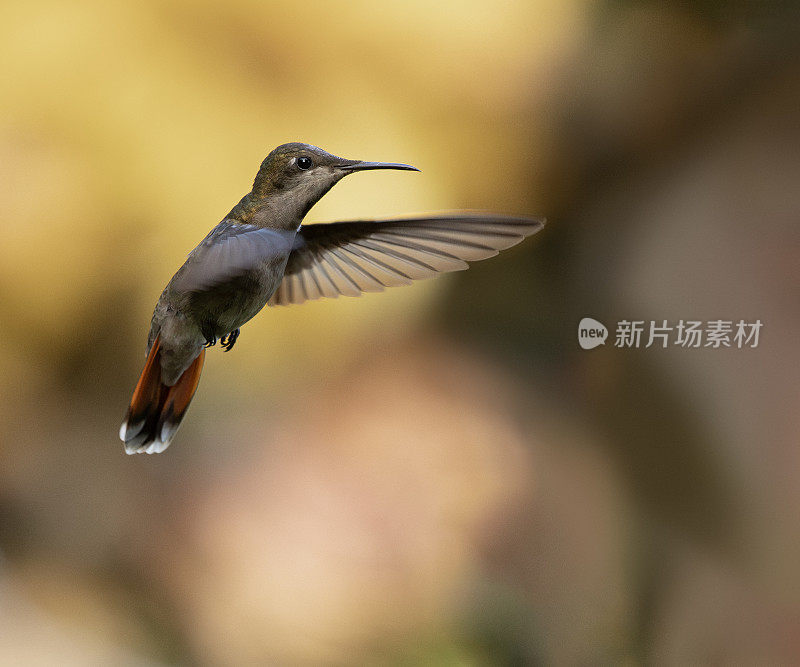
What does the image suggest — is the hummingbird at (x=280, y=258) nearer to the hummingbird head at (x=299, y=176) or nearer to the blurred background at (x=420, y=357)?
the hummingbird head at (x=299, y=176)

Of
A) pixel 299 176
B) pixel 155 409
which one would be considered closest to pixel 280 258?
pixel 299 176

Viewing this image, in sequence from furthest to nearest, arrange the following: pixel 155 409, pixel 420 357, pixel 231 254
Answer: pixel 420 357 → pixel 155 409 → pixel 231 254

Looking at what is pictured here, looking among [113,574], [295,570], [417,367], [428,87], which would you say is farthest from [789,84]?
[113,574]

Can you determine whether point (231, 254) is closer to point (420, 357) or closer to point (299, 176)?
point (299, 176)

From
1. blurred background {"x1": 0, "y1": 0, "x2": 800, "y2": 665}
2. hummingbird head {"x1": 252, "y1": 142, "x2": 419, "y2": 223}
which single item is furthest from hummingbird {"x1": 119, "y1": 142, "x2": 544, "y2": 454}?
blurred background {"x1": 0, "y1": 0, "x2": 800, "y2": 665}

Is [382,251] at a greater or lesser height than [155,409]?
greater

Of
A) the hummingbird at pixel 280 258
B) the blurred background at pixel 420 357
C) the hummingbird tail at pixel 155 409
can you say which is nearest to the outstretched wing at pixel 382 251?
the hummingbird at pixel 280 258

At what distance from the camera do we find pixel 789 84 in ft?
3.71

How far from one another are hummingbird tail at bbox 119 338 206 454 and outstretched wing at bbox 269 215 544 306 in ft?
0.37

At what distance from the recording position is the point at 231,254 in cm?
47

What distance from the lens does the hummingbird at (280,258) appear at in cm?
55

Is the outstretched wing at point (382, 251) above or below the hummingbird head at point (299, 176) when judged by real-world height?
below

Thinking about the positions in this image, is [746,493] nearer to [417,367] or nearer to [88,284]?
[417,367]

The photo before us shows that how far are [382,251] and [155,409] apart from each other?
23cm
